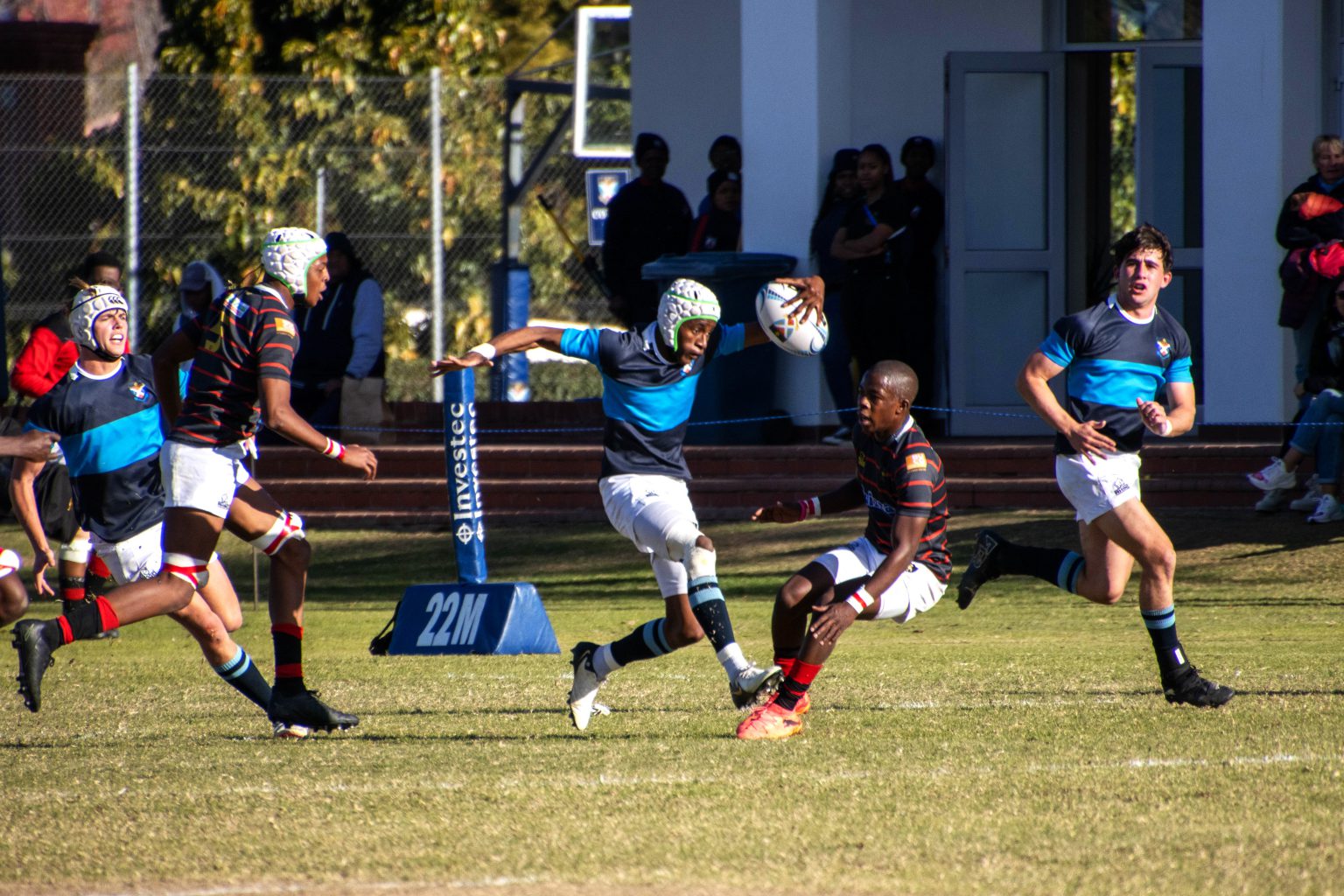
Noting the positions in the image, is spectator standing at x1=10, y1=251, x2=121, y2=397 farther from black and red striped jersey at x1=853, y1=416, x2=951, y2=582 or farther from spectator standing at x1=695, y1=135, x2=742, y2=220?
black and red striped jersey at x1=853, y1=416, x2=951, y2=582

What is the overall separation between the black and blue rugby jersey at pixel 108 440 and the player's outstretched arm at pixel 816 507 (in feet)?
9.30

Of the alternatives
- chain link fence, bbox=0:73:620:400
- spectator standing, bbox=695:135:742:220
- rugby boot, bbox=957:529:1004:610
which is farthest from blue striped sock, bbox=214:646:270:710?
chain link fence, bbox=0:73:620:400

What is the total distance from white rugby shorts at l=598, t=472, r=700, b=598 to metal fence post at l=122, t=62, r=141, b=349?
1239 centimetres

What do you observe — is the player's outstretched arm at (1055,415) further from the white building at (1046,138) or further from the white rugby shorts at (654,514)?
the white building at (1046,138)

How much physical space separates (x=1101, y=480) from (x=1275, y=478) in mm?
6801

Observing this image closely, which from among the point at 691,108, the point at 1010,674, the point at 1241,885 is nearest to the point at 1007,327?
the point at 691,108

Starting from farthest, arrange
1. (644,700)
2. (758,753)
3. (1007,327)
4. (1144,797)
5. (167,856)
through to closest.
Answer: (1007,327) → (644,700) → (758,753) → (1144,797) → (167,856)

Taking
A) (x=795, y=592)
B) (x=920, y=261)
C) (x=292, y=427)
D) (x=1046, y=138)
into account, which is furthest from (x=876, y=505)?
(x=1046, y=138)

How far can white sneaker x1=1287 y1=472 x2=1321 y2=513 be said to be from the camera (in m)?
13.5

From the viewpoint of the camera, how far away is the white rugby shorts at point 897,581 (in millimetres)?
7113

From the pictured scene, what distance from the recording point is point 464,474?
35.9ft

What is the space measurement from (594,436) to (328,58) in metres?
11.0

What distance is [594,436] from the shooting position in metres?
17.6

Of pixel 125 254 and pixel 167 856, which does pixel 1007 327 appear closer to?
pixel 125 254
